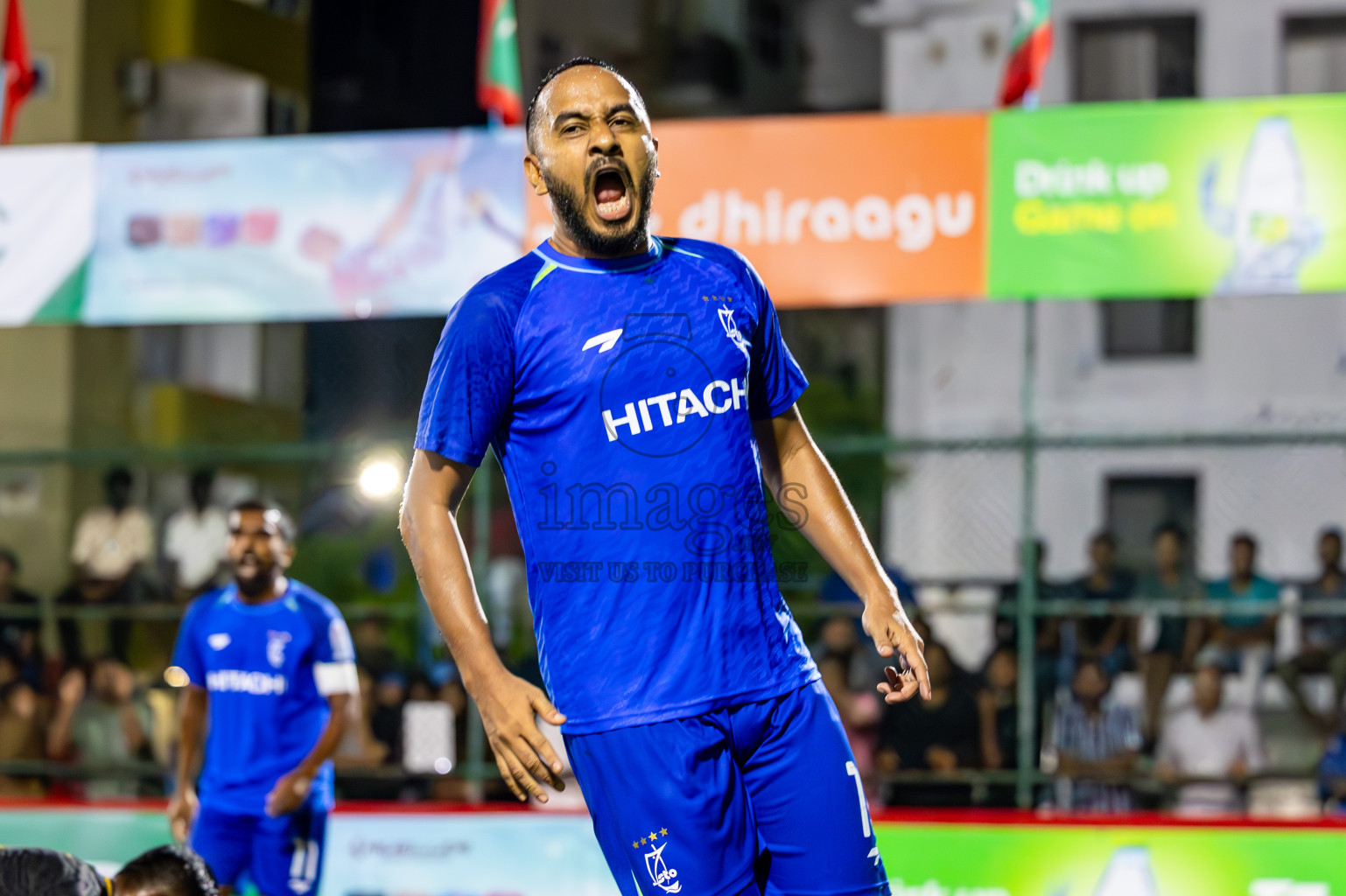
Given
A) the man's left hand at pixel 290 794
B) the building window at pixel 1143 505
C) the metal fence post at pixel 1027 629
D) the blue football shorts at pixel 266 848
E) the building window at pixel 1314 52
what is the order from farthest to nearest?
the building window at pixel 1314 52 < the building window at pixel 1143 505 < the metal fence post at pixel 1027 629 < the blue football shorts at pixel 266 848 < the man's left hand at pixel 290 794

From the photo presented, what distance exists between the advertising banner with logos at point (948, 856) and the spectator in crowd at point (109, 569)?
85.4 inches

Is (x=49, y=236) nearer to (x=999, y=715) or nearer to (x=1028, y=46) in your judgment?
(x=1028, y=46)

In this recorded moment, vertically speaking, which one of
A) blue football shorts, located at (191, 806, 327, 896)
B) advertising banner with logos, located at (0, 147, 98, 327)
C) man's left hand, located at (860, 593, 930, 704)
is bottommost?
blue football shorts, located at (191, 806, 327, 896)

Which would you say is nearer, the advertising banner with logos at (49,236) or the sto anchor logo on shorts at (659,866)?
the sto anchor logo on shorts at (659,866)

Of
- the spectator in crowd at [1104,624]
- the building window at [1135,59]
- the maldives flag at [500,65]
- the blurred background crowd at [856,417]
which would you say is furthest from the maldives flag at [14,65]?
the building window at [1135,59]

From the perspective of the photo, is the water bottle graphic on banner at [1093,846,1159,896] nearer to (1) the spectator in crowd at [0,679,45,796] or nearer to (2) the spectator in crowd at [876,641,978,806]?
(2) the spectator in crowd at [876,641,978,806]

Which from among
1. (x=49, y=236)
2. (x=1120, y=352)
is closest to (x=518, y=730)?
(x=49, y=236)

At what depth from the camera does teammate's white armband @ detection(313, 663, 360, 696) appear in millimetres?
6770

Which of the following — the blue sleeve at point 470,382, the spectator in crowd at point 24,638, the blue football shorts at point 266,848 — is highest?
the blue sleeve at point 470,382

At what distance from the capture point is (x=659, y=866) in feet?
9.18

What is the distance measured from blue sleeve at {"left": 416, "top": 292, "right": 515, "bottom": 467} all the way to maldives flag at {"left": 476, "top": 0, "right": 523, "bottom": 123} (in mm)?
5387

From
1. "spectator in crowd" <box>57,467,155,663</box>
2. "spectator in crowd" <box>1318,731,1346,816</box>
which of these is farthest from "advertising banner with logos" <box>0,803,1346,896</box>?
"spectator in crowd" <box>57,467,155,663</box>

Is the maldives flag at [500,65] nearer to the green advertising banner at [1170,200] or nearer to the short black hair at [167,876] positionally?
the green advertising banner at [1170,200]

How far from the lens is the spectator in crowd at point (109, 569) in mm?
9703
